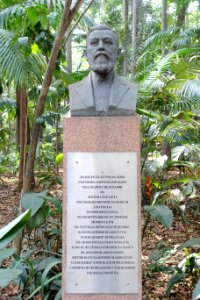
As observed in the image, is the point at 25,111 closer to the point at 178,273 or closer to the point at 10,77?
the point at 10,77

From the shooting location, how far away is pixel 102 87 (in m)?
2.96

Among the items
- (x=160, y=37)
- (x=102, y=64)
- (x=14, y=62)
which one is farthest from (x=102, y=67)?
(x=160, y=37)

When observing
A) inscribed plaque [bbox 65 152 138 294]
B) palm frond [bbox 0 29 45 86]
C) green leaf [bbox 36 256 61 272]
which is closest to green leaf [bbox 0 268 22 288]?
inscribed plaque [bbox 65 152 138 294]

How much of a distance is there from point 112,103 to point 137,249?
104 centimetres

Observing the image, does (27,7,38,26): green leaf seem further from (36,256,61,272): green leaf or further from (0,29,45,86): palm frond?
(36,256,61,272): green leaf

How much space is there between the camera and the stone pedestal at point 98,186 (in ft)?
9.18

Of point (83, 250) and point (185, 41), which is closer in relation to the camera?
point (83, 250)

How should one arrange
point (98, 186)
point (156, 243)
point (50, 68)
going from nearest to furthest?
point (98, 186) < point (50, 68) < point (156, 243)

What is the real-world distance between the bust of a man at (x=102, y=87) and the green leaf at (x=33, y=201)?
Result: 753mm

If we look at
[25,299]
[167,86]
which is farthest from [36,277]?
[167,86]

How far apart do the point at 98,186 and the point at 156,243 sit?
7.21 ft

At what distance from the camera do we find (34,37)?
13.1 feet

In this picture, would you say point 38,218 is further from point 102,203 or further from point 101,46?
point 101,46

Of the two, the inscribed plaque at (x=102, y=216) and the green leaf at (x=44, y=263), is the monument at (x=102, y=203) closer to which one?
the inscribed plaque at (x=102, y=216)
